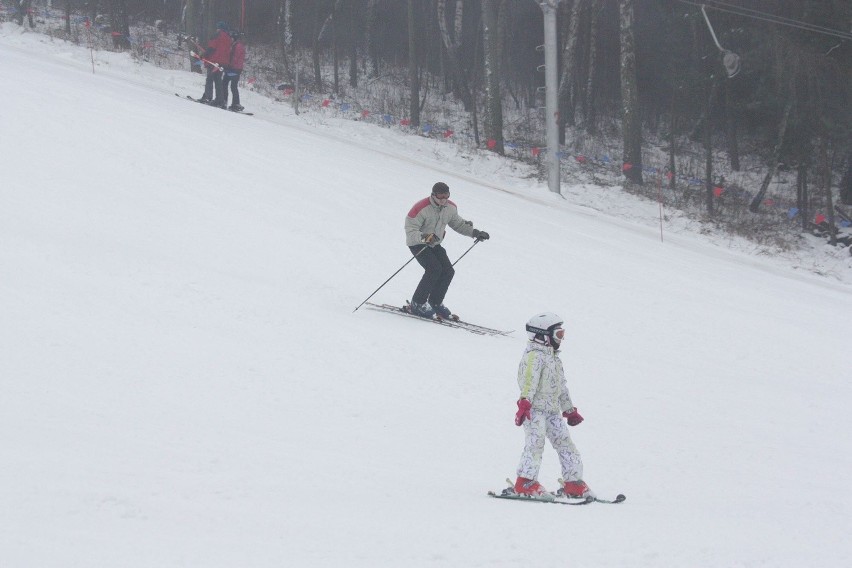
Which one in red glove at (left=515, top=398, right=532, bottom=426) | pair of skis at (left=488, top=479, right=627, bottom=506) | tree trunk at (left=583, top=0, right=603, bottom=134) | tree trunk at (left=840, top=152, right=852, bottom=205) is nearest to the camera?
red glove at (left=515, top=398, right=532, bottom=426)

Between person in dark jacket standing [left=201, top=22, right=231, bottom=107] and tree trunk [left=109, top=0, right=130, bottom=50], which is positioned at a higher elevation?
tree trunk [left=109, top=0, right=130, bottom=50]

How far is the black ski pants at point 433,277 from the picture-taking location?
1079 centimetres

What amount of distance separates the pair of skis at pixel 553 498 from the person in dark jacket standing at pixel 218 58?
16339 millimetres

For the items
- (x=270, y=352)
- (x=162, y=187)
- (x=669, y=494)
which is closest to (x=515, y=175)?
(x=162, y=187)

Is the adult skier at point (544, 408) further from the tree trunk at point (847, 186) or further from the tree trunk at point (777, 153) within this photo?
the tree trunk at point (847, 186)

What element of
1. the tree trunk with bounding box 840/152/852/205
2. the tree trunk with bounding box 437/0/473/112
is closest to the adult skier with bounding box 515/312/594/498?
the tree trunk with bounding box 840/152/852/205

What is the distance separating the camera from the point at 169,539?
473 cm

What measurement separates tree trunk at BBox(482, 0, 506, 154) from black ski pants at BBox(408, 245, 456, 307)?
622 inches

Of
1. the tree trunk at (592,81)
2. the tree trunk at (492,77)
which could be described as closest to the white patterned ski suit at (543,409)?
the tree trunk at (492,77)

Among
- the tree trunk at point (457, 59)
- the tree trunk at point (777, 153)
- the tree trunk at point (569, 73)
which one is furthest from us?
the tree trunk at point (457, 59)

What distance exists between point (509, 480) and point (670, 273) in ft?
30.6

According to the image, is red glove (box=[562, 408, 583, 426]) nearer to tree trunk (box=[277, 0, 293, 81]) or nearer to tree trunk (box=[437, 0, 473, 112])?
tree trunk (box=[437, 0, 473, 112])

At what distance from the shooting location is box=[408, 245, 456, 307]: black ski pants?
1079cm

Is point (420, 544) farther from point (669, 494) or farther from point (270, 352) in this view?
point (270, 352)
